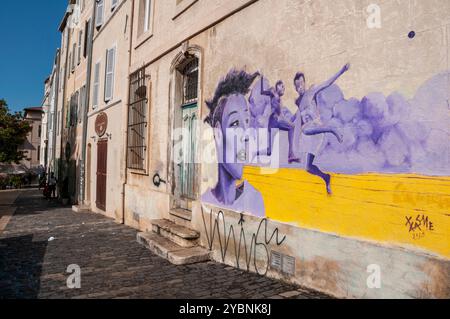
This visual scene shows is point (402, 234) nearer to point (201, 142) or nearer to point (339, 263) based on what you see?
point (339, 263)

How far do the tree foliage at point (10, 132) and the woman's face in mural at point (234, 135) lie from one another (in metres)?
27.7

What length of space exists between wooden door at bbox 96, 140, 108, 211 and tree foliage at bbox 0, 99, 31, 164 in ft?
65.5

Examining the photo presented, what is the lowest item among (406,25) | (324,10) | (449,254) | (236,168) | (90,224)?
(90,224)

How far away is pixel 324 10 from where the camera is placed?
384 centimetres

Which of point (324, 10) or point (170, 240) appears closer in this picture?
point (324, 10)

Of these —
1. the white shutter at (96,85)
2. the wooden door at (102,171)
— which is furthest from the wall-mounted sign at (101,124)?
the white shutter at (96,85)

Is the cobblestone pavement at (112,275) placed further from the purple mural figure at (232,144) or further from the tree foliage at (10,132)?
the tree foliage at (10,132)

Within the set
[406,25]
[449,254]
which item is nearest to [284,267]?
[449,254]

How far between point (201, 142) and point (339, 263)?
3265mm

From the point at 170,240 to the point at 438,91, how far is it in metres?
4.77

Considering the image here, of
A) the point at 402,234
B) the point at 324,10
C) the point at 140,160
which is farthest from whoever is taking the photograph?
the point at 140,160

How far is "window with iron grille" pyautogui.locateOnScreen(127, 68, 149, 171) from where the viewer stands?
8.49 metres
